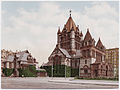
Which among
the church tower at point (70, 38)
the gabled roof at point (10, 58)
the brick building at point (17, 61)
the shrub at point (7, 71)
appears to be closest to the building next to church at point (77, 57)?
the church tower at point (70, 38)

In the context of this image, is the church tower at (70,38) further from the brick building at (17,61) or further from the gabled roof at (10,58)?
the gabled roof at (10,58)

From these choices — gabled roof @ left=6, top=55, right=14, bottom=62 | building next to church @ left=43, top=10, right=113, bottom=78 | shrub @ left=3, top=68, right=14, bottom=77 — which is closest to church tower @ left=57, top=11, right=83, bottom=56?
building next to church @ left=43, top=10, right=113, bottom=78

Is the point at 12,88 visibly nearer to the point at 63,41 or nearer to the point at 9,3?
the point at 9,3

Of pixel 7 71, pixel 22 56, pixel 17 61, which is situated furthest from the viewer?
pixel 17 61

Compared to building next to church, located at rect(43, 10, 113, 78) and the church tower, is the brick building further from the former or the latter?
the church tower

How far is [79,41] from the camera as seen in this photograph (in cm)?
3659

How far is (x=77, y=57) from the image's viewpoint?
33125 millimetres

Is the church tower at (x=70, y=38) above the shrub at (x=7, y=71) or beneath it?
above

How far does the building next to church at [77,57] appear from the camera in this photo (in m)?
30.6

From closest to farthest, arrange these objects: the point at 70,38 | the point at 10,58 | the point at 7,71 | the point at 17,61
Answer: the point at 7,71, the point at 17,61, the point at 10,58, the point at 70,38

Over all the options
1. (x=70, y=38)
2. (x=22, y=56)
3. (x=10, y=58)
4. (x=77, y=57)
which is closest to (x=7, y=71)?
(x=10, y=58)

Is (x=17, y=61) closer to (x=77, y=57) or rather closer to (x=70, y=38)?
(x=77, y=57)

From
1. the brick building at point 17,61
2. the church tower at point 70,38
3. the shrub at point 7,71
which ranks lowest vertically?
the shrub at point 7,71

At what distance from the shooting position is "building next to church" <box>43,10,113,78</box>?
30.6 m
